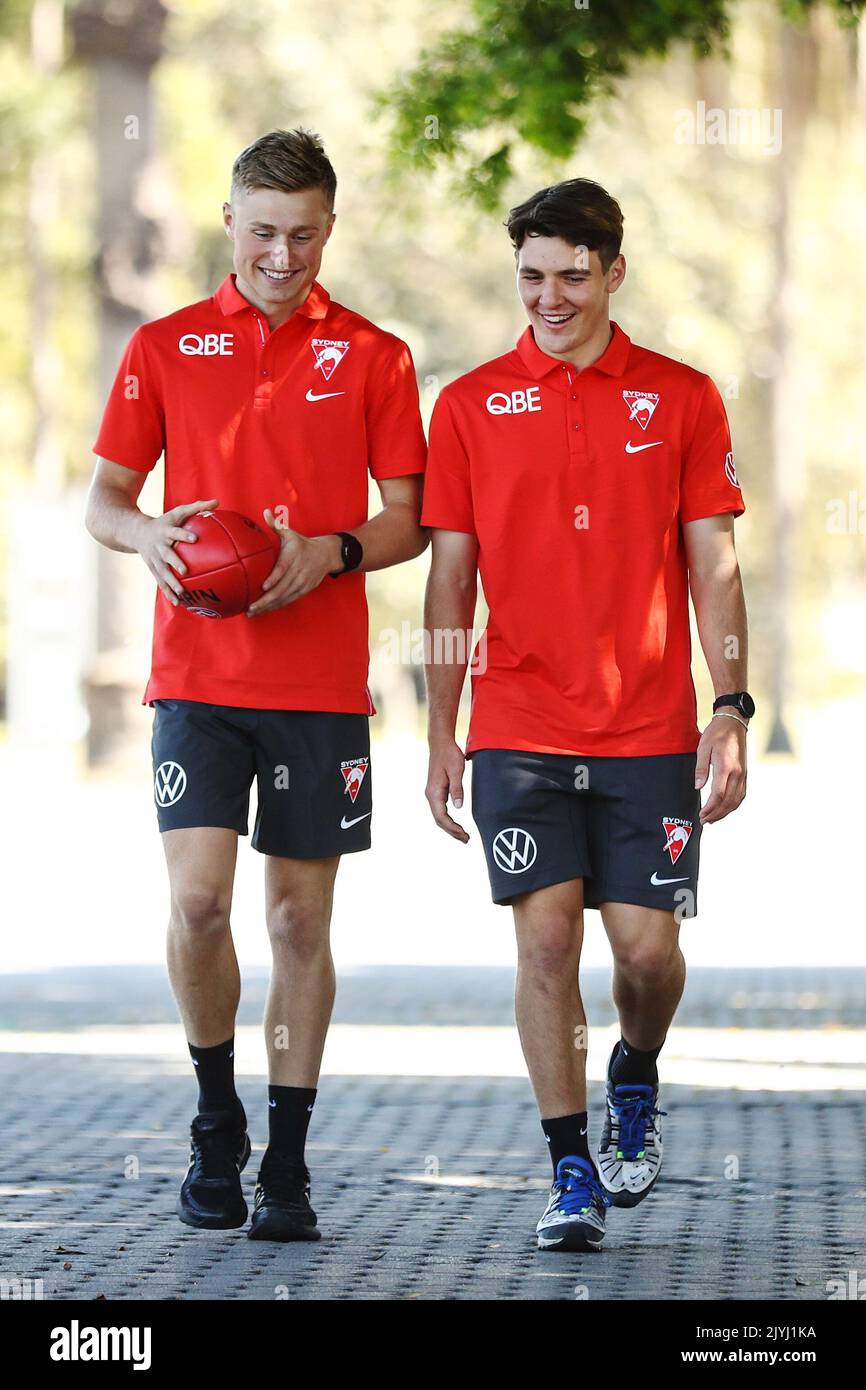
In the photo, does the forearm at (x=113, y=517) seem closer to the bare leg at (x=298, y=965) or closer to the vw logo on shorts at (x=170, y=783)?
the vw logo on shorts at (x=170, y=783)

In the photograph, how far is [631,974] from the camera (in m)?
6.17

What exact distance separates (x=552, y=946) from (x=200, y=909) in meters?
0.87

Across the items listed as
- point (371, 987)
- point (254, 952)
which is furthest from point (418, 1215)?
point (254, 952)

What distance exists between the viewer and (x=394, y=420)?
6.09 meters

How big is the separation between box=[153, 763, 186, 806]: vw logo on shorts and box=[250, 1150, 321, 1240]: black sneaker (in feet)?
2.98

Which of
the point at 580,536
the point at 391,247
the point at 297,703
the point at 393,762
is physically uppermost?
the point at 391,247

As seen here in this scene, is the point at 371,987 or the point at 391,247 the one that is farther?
the point at 391,247

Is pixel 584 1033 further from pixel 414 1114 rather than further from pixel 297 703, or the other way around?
pixel 414 1114

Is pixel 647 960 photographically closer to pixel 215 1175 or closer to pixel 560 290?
pixel 215 1175

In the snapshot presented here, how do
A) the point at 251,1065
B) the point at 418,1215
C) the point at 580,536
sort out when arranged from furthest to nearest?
the point at 251,1065 < the point at 418,1215 < the point at 580,536

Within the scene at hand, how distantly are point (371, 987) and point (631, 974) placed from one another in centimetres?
613

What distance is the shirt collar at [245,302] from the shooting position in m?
6.07

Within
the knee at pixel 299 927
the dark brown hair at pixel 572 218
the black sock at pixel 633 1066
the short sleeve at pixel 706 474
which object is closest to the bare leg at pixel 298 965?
the knee at pixel 299 927

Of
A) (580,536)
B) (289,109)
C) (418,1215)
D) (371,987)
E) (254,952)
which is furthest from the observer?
(289,109)
